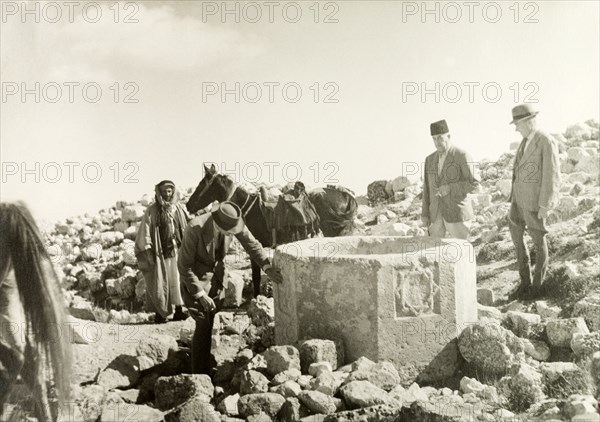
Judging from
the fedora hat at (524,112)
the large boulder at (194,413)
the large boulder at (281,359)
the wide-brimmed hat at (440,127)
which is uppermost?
the fedora hat at (524,112)


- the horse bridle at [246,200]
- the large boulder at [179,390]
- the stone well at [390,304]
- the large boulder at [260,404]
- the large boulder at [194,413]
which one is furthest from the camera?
the horse bridle at [246,200]

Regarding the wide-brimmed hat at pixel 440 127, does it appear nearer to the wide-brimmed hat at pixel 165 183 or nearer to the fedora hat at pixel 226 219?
the fedora hat at pixel 226 219

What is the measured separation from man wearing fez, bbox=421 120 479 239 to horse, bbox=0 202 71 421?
4.51m

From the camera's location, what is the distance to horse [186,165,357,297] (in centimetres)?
845

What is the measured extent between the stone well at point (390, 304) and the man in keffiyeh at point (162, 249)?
3.06 metres

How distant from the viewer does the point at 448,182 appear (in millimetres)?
6508

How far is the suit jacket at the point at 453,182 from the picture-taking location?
6.43 m

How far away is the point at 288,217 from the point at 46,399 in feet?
19.2

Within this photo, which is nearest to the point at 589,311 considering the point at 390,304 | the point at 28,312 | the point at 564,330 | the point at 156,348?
the point at 564,330

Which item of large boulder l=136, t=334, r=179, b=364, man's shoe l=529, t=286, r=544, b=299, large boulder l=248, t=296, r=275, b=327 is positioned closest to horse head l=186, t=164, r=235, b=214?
large boulder l=248, t=296, r=275, b=327

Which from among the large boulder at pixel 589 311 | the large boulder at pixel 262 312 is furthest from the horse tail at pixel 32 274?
the large boulder at pixel 589 311

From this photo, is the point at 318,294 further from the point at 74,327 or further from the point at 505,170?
the point at 505,170

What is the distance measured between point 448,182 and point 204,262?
2.87 meters

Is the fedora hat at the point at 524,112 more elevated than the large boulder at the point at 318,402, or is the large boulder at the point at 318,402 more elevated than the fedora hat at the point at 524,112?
the fedora hat at the point at 524,112
